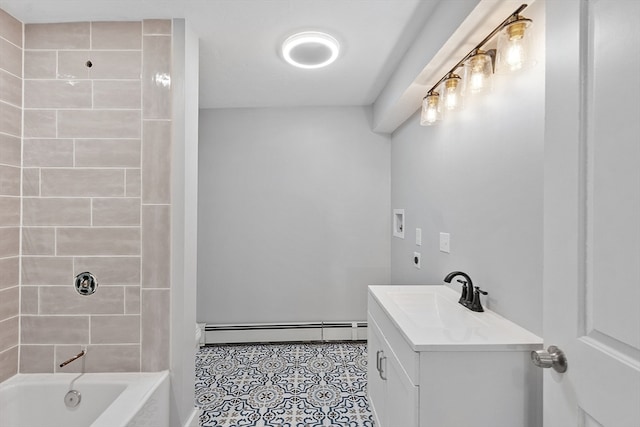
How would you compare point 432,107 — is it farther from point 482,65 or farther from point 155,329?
point 155,329

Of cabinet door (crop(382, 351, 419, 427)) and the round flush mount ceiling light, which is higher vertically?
the round flush mount ceiling light

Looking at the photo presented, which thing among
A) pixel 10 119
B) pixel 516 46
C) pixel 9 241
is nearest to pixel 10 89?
pixel 10 119

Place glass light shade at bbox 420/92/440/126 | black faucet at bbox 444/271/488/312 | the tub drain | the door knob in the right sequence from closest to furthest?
the door knob, black faucet at bbox 444/271/488/312, the tub drain, glass light shade at bbox 420/92/440/126

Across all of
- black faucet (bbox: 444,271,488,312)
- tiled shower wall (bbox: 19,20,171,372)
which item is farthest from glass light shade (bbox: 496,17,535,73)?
tiled shower wall (bbox: 19,20,171,372)

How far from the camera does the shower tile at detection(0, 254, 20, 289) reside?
165cm

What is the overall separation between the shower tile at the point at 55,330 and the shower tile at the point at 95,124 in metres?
1.00

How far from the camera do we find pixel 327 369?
2576 millimetres

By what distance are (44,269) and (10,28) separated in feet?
4.17

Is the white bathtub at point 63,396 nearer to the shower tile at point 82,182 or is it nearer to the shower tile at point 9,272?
the shower tile at point 9,272

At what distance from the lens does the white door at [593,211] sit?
2.08 feet

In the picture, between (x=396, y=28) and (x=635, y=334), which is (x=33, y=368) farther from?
(x=396, y=28)

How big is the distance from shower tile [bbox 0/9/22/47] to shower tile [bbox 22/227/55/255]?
3.26 feet

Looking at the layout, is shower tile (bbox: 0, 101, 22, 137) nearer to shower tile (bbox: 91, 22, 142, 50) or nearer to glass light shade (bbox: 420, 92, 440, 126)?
shower tile (bbox: 91, 22, 142, 50)

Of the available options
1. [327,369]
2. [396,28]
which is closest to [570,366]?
[396,28]
